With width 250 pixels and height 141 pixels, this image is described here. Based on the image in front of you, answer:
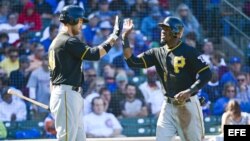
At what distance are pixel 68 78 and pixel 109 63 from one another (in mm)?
5224

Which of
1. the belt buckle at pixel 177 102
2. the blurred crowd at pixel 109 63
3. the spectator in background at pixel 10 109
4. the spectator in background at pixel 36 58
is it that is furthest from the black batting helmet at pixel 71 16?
the spectator in background at pixel 36 58

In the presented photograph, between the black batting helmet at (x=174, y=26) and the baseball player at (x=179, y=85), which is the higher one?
the black batting helmet at (x=174, y=26)

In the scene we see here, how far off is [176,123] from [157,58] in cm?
74

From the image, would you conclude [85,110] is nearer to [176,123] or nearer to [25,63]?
[25,63]

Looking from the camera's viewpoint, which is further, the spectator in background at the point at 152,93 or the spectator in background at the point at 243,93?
the spectator in background at the point at 243,93

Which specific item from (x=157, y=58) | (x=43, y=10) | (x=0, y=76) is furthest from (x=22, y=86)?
(x=157, y=58)

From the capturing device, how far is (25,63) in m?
13.4

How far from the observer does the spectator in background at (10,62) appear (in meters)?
13.3

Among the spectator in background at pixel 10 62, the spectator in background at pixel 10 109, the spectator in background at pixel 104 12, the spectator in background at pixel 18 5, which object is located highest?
the spectator in background at pixel 18 5

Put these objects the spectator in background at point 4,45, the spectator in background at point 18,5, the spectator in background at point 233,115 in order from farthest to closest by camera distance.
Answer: the spectator in background at point 18,5 < the spectator in background at point 4,45 < the spectator in background at point 233,115

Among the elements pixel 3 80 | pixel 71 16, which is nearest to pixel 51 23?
pixel 3 80

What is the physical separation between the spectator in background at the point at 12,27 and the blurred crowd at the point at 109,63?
2 cm

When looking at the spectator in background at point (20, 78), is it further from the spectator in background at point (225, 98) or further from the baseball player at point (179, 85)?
the baseball player at point (179, 85)

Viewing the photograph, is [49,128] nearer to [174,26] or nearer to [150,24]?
[150,24]
